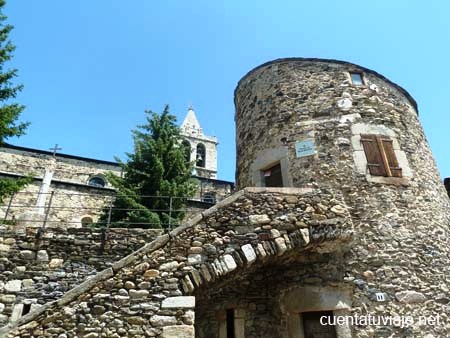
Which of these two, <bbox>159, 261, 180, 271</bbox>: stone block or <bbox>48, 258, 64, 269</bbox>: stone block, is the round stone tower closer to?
<bbox>159, 261, 180, 271</bbox>: stone block

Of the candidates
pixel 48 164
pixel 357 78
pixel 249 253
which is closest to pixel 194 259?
pixel 249 253

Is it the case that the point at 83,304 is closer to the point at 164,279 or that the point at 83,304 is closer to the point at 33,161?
the point at 164,279

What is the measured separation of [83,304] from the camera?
14.1 ft

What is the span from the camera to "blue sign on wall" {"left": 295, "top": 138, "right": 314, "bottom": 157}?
22.0 ft

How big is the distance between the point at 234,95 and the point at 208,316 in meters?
5.87

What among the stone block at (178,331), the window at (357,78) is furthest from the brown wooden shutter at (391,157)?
the stone block at (178,331)

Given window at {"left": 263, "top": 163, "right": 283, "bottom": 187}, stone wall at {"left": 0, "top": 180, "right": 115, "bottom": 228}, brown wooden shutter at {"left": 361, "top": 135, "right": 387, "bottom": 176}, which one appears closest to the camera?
brown wooden shutter at {"left": 361, "top": 135, "right": 387, "bottom": 176}

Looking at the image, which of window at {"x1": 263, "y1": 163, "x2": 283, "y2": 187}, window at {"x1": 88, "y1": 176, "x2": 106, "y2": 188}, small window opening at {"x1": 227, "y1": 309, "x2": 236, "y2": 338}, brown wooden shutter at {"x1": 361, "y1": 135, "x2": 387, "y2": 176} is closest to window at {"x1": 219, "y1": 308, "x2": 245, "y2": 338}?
small window opening at {"x1": 227, "y1": 309, "x2": 236, "y2": 338}

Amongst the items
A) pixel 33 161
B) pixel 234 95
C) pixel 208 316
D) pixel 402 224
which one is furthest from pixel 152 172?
pixel 33 161

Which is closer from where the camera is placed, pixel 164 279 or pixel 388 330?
pixel 164 279

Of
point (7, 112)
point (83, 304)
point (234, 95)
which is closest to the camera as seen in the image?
point (83, 304)

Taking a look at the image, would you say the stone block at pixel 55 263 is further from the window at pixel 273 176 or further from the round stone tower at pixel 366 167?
the window at pixel 273 176

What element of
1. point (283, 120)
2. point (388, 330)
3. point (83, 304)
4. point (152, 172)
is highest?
point (152, 172)

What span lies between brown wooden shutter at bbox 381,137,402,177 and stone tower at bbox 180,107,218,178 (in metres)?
27.9
